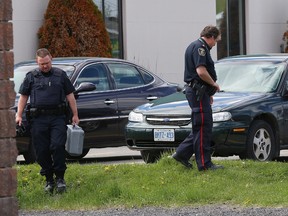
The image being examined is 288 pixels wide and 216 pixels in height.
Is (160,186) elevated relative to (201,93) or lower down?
lower down

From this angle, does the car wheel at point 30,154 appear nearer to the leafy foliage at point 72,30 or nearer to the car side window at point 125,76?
the car side window at point 125,76

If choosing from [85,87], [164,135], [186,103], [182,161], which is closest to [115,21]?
[85,87]

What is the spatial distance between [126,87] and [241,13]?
1308 centimetres

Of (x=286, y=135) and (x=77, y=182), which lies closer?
(x=77, y=182)

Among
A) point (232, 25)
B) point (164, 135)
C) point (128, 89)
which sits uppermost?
point (232, 25)

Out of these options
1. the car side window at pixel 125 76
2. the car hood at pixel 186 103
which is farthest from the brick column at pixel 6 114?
the car side window at pixel 125 76

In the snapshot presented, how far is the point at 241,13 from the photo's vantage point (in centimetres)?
2895

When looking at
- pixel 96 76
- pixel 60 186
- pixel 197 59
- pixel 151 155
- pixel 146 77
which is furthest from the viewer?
pixel 146 77

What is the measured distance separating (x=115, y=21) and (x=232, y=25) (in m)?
4.41

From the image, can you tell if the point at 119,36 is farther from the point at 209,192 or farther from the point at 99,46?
the point at 209,192

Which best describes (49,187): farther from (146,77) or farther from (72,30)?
(72,30)

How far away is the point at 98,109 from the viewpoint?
15.7 m

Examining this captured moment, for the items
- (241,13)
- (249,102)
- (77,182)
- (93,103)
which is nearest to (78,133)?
(77,182)

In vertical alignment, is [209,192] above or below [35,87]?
below
